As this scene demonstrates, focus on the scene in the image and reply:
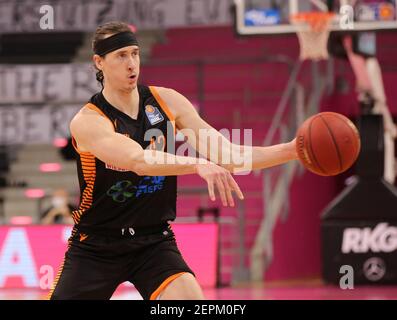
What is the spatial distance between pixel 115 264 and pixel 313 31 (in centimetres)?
669

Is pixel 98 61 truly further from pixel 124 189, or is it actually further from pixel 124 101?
pixel 124 189

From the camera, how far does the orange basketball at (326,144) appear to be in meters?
4.67

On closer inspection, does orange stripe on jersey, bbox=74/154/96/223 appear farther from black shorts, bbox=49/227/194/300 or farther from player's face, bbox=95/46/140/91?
player's face, bbox=95/46/140/91

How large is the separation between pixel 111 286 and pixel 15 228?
22.0 feet

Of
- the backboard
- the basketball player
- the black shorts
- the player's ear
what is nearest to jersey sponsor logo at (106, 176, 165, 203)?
the basketball player

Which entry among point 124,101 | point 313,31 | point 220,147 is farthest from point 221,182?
point 313,31

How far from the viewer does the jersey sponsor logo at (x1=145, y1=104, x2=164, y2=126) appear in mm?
5133

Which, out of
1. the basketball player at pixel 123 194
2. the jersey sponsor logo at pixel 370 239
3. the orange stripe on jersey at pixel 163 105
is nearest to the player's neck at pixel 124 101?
the basketball player at pixel 123 194

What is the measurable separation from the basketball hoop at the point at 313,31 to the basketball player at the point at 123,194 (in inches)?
240

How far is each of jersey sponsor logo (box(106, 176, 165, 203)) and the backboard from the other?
6.27 m

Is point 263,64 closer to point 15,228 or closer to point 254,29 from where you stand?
point 254,29

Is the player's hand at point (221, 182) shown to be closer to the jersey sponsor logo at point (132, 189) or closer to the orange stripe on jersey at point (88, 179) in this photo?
the jersey sponsor logo at point (132, 189)

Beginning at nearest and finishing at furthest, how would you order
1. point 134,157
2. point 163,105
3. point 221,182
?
point 221,182 → point 134,157 → point 163,105

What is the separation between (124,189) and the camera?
506 cm
